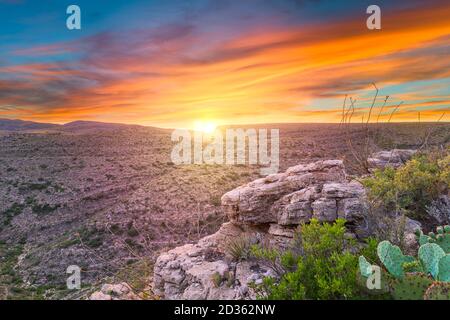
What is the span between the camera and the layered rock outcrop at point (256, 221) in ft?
22.1

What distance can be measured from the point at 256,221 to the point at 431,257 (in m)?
4.26

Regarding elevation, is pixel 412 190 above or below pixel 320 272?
above

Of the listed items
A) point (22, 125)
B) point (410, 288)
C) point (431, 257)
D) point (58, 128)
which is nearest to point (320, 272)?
point (410, 288)

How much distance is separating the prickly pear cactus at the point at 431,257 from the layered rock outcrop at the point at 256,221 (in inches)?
101

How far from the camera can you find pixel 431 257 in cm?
422

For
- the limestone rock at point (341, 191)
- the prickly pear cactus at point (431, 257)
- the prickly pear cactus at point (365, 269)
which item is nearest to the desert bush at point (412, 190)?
the limestone rock at point (341, 191)

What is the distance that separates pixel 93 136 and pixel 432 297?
4606 cm

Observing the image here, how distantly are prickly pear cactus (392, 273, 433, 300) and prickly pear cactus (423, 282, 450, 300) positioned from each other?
202 mm

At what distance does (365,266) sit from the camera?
12.6 ft

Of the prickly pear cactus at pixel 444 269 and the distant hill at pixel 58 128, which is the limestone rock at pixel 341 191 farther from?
the distant hill at pixel 58 128

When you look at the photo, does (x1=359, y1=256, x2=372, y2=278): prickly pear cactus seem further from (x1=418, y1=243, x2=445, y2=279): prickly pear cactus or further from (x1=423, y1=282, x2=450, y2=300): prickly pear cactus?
(x1=418, y1=243, x2=445, y2=279): prickly pear cactus

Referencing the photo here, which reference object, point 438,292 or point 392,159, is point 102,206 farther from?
point 438,292
